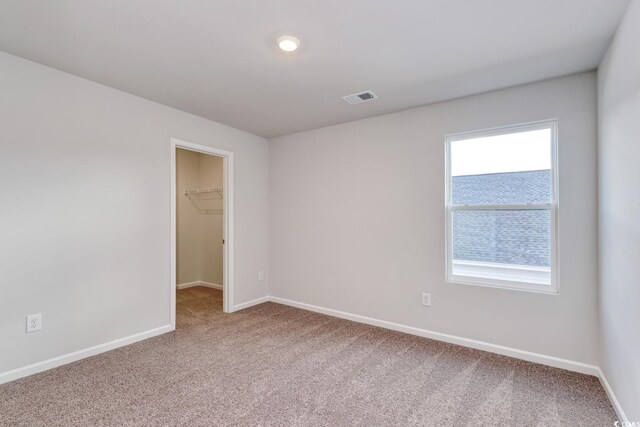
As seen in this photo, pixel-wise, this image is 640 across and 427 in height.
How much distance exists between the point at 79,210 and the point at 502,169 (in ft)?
12.5

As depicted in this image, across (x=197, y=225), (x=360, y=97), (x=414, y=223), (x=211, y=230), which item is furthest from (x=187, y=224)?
(x=414, y=223)

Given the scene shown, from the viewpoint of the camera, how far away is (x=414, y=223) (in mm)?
3285

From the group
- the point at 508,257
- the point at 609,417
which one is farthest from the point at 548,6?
the point at 609,417

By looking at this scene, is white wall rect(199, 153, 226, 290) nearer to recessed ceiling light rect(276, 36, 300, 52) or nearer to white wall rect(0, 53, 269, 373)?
white wall rect(0, 53, 269, 373)

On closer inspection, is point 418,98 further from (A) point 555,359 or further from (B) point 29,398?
(B) point 29,398

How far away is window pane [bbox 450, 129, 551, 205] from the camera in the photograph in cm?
268

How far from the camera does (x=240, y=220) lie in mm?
4137

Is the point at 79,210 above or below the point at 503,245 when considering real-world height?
above

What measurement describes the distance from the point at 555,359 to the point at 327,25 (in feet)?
10.3

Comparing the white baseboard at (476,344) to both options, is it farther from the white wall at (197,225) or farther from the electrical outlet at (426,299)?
the white wall at (197,225)

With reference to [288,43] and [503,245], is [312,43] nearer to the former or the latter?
[288,43]

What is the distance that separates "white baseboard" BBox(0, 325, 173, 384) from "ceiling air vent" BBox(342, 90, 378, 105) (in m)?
3.06

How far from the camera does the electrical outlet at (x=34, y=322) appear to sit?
93.0 inches

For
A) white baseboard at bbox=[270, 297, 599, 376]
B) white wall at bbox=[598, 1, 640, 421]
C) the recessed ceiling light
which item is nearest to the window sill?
white wall at bbox=[598, 1, 640, 421]
